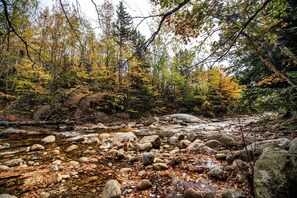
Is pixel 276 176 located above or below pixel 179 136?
above

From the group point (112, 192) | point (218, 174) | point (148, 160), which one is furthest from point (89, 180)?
point (218, 174)

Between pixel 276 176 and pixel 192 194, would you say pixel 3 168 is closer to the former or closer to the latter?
pixel 192 194

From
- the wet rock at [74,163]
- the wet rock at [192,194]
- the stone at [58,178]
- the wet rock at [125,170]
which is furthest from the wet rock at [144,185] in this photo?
the wet rock at [74,163]

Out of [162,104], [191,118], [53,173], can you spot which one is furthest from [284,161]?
[162,104]

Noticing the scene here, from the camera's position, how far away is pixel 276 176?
204 centimetres

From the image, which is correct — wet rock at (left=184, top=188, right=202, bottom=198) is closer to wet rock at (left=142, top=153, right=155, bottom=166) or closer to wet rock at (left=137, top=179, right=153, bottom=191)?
wet rock at (left=137, top=179, right=153, bottom=191)

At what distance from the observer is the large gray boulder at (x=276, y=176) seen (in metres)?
1.94

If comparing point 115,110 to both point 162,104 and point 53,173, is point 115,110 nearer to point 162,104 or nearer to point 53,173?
point 162,104

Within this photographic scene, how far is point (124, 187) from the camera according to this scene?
296cm

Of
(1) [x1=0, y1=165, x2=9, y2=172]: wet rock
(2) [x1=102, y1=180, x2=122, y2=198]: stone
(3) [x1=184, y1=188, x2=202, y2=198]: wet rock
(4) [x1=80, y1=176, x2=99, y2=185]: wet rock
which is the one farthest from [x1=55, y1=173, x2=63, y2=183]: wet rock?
(3) [x1=184, y1=188, x2=202, y2=198]: wet rock

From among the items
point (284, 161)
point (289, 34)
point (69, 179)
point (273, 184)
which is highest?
point (289, 34)

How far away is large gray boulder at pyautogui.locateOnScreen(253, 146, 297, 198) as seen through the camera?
1942mm

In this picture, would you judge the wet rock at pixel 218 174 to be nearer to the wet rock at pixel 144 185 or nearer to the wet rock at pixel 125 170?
the wet rock at pixel 144 185

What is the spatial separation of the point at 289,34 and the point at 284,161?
5.18 meters
